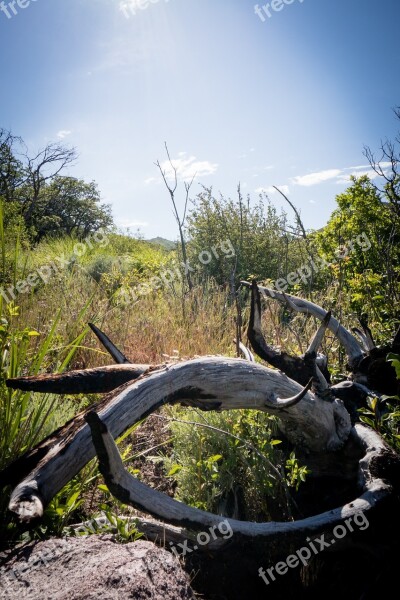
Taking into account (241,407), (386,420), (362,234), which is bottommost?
(386,420)

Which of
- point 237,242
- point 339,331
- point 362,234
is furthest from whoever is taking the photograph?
point 237,242

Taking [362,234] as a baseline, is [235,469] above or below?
below

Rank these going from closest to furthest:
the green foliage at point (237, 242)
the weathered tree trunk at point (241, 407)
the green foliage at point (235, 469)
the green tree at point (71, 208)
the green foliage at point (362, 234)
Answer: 1. the weathered tree trunk at point (241, 407)
2. the green foliage at point (235, 469)
3. the green foliage at point (362, 234)
4. the green foliage at point (237, 242)
5. the green tree at point (71, 208)

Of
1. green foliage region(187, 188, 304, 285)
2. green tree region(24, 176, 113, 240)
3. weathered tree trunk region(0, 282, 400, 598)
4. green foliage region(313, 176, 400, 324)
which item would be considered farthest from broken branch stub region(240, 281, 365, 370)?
green tree region(24, 176, 113, 240)

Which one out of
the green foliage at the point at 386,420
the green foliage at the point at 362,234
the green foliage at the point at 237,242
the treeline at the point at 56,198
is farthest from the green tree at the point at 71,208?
the green foliage at the point at 386,420

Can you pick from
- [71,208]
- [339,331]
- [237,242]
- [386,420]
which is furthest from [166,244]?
[386,420]

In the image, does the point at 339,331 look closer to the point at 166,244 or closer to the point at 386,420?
the point at 386,420

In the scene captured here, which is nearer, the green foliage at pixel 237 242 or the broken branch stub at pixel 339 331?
the broken branch stub at pixel 339 331

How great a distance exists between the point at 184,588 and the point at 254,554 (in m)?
0.89

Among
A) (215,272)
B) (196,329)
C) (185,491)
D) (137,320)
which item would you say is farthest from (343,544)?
(215,272)

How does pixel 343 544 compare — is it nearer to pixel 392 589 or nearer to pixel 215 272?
pixel 392 589

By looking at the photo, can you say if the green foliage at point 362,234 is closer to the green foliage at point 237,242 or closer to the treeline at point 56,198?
the green foliage at point 237,242

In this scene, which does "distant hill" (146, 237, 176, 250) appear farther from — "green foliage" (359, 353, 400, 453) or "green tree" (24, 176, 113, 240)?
"green foliage" (359, 353, 400, 453)

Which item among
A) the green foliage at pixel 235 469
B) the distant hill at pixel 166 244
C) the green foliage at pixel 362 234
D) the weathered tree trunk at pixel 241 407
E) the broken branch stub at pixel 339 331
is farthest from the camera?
the distant hill at pixel 166 244
